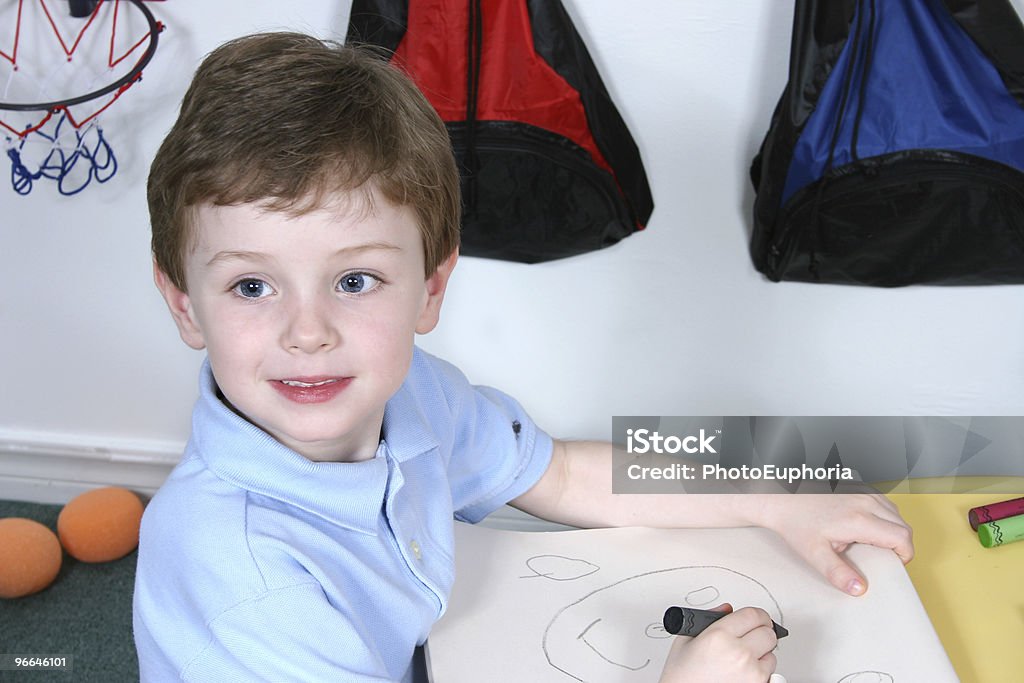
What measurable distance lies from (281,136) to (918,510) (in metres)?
0.65

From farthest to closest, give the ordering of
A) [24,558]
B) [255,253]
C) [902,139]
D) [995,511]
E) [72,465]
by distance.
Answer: [72,465] < [24,558] < [902,139] < [995,511] < [255,253]

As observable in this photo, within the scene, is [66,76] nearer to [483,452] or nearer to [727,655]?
[483,452]

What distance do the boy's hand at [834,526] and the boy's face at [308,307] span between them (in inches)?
14.5

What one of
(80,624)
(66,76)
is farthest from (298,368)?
(80,624)

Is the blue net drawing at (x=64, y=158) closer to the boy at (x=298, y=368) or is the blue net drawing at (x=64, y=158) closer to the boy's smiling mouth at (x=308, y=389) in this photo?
the boy at (x=298, y=368)

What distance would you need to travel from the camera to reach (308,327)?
714 millimetres

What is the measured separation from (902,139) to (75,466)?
1299 millimetres

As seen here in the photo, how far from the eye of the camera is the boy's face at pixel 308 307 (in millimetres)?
711

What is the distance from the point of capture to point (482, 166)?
1.20 meters

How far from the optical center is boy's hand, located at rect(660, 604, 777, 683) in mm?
738

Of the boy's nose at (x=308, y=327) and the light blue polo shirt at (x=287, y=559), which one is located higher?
the boy's nose at (x=308, y=327)

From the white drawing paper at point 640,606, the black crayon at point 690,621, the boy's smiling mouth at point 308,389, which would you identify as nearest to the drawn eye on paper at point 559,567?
the white drawing paper at point 640,606

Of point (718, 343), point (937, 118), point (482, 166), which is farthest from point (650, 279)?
point (937, 118)

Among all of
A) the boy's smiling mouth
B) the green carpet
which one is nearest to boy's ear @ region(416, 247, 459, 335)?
the boy's smiling mouth
